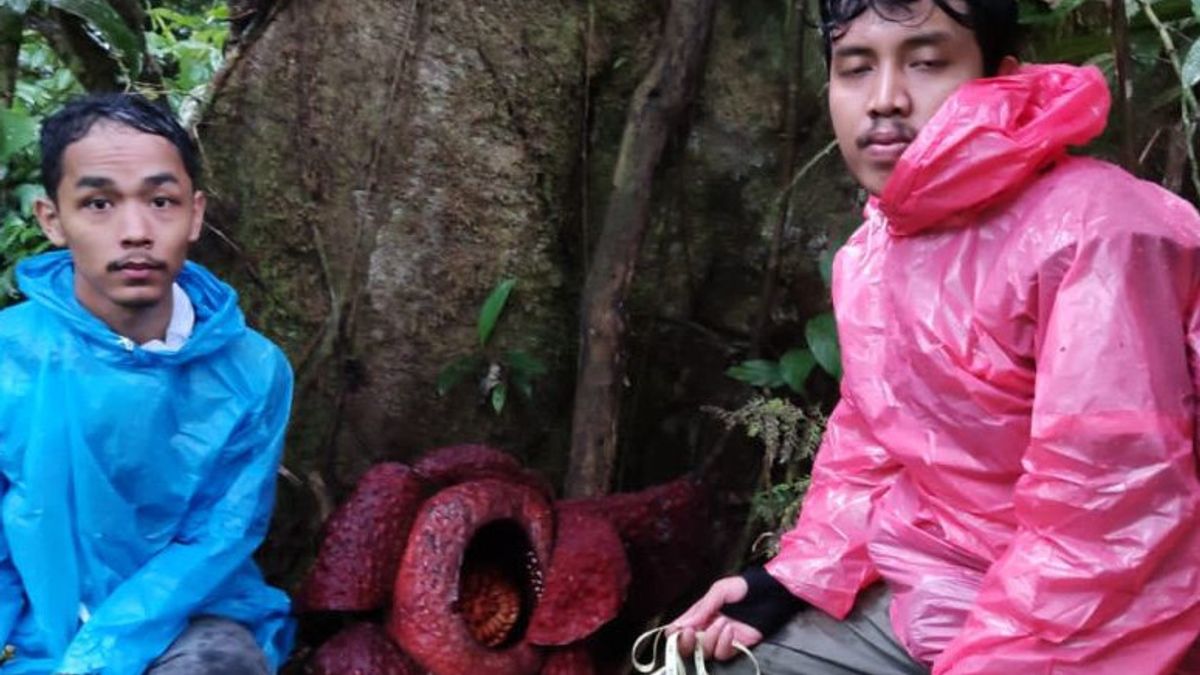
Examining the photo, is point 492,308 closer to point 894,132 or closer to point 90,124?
point 90,124

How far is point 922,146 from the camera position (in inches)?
77.6

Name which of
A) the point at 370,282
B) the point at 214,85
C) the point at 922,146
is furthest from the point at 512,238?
the point at 922,146

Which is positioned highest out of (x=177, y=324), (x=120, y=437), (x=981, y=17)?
(x=981, y=17)

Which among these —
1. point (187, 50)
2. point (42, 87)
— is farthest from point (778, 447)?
point (187, 50)

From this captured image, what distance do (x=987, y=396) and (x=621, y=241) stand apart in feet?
5.19

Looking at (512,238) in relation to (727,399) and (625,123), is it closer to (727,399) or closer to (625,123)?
(625,123)

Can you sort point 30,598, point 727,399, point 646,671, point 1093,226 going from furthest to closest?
point 727,399, point 30,598, point 646,671, point 1093,226

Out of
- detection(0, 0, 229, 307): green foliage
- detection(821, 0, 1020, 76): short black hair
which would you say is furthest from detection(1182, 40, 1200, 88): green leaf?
detection(0, 0, 229, 307): green foliage

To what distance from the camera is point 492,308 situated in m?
3.50

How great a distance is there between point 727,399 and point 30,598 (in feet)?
6.16

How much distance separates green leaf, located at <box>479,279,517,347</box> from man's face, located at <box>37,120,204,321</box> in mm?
971

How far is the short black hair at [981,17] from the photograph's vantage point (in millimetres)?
2076

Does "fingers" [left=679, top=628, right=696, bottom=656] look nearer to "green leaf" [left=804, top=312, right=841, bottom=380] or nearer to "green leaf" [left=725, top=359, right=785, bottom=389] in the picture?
"green leaf" [left=804, top=312, right=841, bottom=380]

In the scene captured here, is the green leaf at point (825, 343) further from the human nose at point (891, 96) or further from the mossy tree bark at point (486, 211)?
the human nose at point (891, 96)
